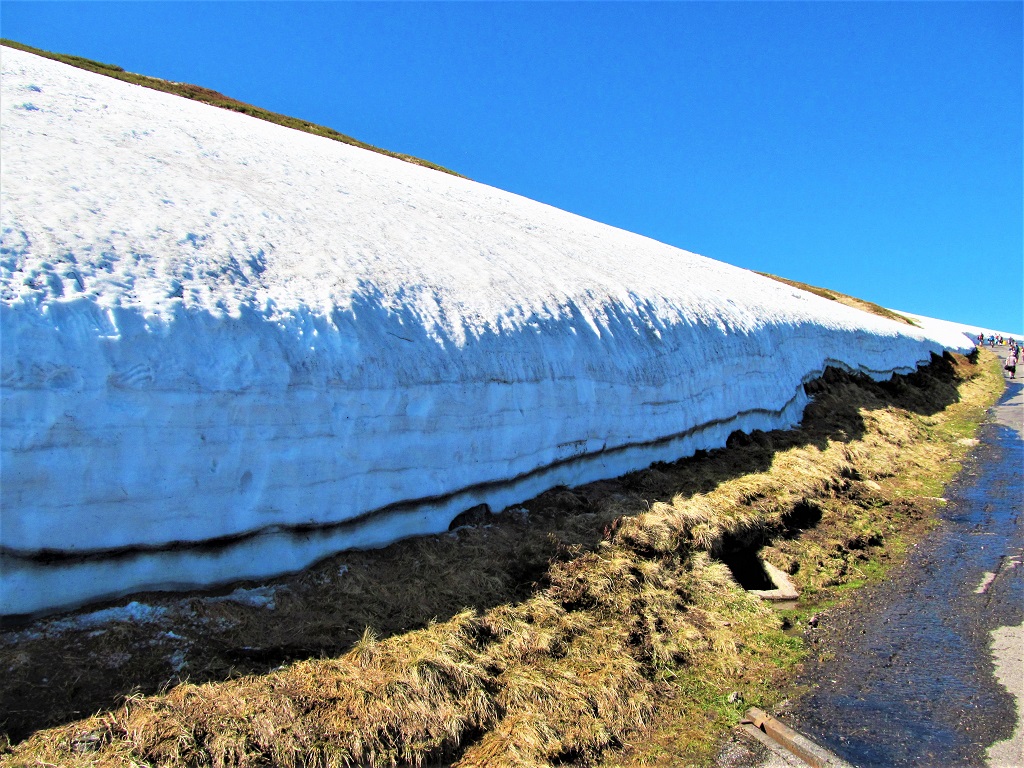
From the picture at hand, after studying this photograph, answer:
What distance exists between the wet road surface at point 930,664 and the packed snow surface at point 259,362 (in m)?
4.41

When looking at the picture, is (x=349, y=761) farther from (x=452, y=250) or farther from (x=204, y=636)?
(x=452, y=250)

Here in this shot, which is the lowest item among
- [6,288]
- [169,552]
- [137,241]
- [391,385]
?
[169,552]

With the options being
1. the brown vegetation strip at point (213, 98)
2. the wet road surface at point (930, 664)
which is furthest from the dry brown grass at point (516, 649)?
the brown vegetation strip at point (213, 98)

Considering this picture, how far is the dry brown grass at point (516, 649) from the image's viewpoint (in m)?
5.27

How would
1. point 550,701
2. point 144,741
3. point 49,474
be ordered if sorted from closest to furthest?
1. point 144,741
2. point 49,474
3. point 550,701

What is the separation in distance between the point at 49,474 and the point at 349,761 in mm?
3549

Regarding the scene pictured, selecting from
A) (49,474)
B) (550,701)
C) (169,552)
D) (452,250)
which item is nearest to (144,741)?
(169,552)

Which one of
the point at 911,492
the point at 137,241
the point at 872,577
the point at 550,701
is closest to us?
the point at 550,701

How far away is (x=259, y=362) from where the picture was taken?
740 cm

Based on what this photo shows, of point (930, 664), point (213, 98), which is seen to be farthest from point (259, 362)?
point (213, 98)

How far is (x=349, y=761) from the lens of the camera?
529cm

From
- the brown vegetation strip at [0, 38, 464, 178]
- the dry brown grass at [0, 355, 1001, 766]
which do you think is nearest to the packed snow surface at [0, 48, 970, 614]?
the dry brown grass at [0, 355, 1001, 766]

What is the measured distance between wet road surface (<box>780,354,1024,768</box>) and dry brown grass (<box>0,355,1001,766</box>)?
64 cm

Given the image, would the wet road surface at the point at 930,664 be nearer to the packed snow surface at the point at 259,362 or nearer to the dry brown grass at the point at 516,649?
the dry brown grass at the point at 516,649
